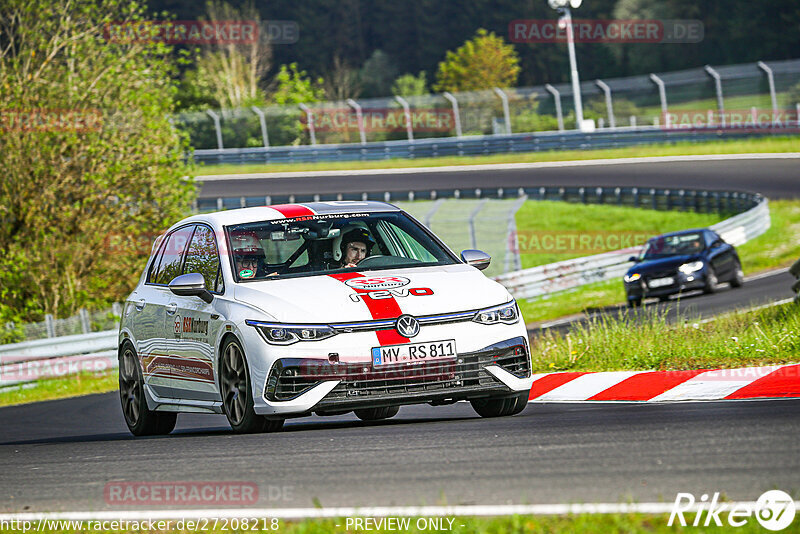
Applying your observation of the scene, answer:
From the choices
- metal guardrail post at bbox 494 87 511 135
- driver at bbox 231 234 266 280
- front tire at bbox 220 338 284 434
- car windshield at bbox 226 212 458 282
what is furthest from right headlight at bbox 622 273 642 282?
metal guardrail post at bbox 494 87 511 135

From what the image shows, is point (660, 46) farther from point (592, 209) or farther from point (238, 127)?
point (592, 209)

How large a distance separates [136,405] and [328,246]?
233 cm

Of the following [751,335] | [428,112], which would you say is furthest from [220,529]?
[428,112]

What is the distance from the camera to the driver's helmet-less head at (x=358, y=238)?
937cm

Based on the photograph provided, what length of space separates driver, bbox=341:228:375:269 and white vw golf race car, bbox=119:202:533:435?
0.04 feet

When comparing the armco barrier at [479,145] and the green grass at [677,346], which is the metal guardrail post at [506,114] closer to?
the armco barrier at [479,145]

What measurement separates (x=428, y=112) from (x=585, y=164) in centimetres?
1385

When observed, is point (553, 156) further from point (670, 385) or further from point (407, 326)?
point (407, 326)

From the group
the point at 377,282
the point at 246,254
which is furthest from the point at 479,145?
the point at 377,282

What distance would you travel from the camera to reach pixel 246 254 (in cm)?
918

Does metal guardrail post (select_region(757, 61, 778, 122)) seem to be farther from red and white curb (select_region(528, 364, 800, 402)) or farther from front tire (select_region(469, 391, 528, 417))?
front tire (select_region(469, 391, 528, 417))

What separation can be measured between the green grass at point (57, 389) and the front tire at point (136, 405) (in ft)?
27.2

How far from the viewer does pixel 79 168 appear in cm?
2372

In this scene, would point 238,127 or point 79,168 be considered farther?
point 238,127
